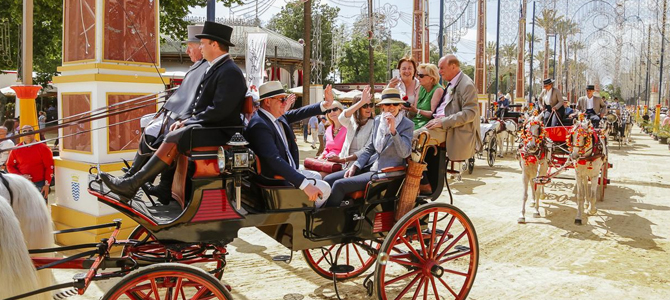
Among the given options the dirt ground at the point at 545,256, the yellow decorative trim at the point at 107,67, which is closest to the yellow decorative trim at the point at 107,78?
the yellow decorative trim at the point at 107,67

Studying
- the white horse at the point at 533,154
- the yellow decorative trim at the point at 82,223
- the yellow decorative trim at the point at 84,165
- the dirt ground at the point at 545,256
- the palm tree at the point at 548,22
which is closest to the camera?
the dirt ground at the point at 545,256

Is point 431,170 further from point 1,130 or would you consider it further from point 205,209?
point 1,130

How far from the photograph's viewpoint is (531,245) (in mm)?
7129


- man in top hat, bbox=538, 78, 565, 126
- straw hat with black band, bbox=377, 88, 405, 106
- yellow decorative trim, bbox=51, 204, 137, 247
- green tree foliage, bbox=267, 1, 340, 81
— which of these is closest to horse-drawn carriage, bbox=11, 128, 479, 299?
straw hat with black band, bbox=377, 88, 405, 106

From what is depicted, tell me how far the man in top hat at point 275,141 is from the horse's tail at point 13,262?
1623mm

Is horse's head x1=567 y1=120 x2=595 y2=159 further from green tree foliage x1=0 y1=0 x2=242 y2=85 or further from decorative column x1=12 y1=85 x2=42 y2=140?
green tree foliage x1=0 y1=0 x2=242 y2=85

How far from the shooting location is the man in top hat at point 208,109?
3.45 metres

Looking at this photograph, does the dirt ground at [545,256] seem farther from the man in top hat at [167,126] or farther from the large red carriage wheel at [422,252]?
the man in top hat at [167,126]

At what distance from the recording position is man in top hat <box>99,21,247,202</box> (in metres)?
3.45

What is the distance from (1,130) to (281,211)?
709cm

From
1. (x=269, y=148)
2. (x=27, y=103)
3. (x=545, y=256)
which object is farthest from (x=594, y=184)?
(x=27, y=103)

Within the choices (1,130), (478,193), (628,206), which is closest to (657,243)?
(628,206)

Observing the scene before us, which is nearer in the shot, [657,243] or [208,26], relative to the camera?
[208,26]

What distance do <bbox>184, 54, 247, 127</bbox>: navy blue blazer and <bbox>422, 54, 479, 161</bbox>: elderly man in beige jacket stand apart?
1.85 meters
